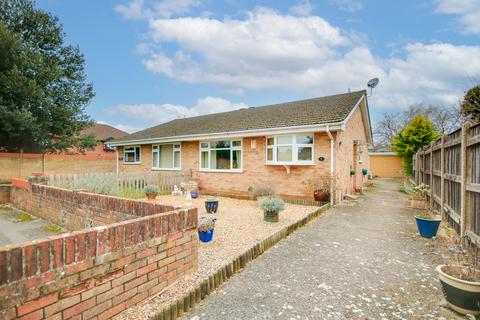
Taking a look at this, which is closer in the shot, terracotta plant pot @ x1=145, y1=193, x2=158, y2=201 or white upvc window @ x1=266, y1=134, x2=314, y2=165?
white upvc window @ x1=266, y1=134, x2=314, y2=165

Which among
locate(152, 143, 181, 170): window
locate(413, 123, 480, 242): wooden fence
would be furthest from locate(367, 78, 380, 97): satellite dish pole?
locate(152, 143, 181, 170): window

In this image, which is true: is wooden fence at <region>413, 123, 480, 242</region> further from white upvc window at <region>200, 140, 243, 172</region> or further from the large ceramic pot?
white upvc window at <region>200, 140, 243, 172</region>

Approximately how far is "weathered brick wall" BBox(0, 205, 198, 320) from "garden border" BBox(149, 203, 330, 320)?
1.16 ft

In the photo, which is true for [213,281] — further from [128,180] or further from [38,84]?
[38,84]

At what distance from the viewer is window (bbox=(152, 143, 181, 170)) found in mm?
14828

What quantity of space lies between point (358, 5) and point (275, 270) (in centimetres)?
1028

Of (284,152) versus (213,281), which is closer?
(213,281)

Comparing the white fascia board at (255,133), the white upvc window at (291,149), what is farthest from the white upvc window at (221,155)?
the white upvc window at (291,149)

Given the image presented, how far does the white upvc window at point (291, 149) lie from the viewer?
33.1 ft

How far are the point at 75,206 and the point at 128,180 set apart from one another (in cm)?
560

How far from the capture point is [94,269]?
7.57 feet

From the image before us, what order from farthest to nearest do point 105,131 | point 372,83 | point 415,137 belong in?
point 105,131 < point 415,137 < point 372,83

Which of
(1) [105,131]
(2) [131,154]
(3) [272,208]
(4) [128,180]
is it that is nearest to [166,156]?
(2) [131,154]

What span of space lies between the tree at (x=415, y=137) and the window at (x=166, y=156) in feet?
47.8
